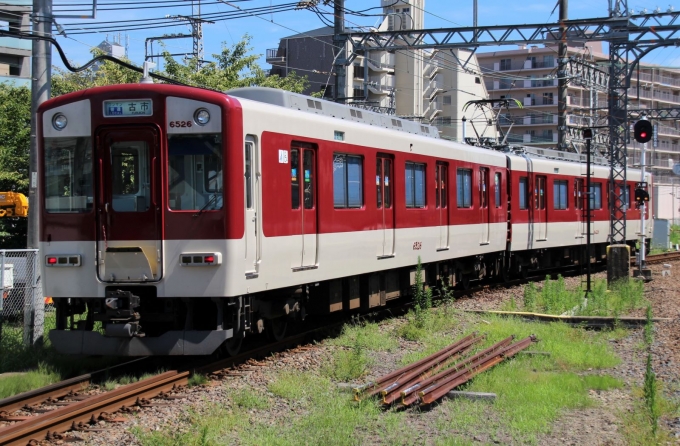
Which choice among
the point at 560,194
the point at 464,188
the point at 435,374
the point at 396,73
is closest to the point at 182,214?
the point at 435,374

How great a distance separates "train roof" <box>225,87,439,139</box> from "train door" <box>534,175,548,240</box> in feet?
22.7

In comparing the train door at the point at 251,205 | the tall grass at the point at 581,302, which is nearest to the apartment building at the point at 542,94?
the tall grass at the point at 581,302

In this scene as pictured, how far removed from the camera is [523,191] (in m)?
20.2

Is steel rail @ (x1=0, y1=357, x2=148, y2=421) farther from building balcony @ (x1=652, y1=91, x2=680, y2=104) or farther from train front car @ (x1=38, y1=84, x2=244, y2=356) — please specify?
building balcony @ (x1=652, y1=91, x2=680, y2=104)

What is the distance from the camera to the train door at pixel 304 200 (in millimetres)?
10195

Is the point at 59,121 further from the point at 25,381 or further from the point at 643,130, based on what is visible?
the point at 643,130

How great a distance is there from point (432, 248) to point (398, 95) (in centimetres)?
4666

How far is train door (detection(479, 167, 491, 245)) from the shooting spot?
17.5 metres

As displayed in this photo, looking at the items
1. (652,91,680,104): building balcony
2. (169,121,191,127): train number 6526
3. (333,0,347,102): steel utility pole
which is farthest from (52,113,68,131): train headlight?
(652,91,680,104): building balcony

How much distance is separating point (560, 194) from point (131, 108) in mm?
15700

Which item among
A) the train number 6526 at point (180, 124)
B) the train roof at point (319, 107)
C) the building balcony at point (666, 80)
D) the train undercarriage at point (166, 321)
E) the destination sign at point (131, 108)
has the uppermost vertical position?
the building balcony at point (666, 80)

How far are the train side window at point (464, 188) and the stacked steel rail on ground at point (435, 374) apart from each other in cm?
615

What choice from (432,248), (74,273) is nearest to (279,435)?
(74,273)

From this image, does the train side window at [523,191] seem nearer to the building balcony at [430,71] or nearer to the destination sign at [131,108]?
the destination sign at [131,108]
